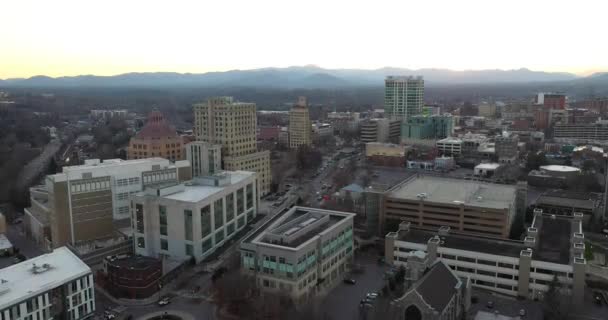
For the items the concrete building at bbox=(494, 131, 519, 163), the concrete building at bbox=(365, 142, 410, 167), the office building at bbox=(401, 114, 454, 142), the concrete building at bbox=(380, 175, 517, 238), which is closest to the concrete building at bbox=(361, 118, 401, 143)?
the office building at bbox=(401, 114, 454, 142)

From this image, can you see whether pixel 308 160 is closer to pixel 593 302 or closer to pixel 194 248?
pixel 194 248

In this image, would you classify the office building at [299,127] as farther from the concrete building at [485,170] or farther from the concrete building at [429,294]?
the concrete building at [429,294]

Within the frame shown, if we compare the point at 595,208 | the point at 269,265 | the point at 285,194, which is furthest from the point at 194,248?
the point at 595,208

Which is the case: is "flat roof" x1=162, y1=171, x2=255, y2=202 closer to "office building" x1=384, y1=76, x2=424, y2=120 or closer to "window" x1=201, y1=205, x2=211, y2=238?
"window" x1=201, y1=205, x2=211, y2=238

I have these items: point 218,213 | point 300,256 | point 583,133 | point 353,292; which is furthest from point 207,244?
point 583,133

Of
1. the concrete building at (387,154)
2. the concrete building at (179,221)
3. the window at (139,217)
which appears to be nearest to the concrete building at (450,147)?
the concrete building at (387,154)
